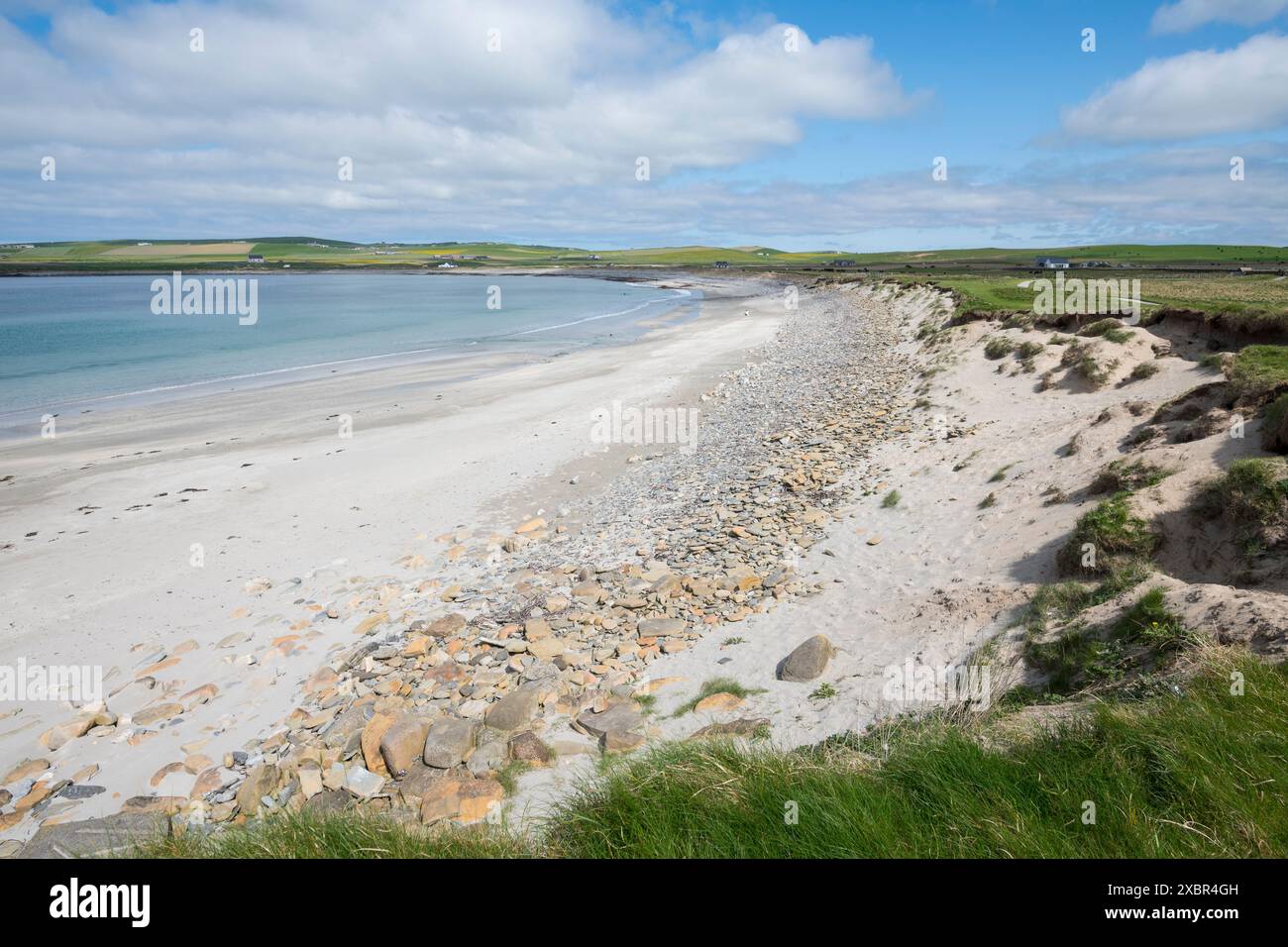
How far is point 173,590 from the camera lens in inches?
451

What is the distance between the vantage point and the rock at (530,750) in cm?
662

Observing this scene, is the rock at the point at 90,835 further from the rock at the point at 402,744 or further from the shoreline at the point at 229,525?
the rock at the point at 402,744

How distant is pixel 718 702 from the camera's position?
7.37 metres

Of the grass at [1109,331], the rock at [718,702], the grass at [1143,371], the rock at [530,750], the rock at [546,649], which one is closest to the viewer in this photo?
the rock at [530,750]

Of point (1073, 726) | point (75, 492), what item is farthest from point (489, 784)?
point (75, 492)

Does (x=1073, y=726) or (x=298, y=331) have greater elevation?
(x=298, y=331)

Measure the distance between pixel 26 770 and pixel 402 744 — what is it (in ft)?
14.4

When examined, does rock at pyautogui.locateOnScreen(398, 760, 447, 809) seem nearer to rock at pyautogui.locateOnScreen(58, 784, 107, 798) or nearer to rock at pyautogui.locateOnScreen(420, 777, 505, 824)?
rock at pyautogui.locateOnScreen(420, 777, 505, 824)

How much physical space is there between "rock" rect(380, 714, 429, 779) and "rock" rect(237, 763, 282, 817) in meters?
1.10

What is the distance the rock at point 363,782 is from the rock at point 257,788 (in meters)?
0.78

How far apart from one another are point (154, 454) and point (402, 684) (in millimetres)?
A: 16903

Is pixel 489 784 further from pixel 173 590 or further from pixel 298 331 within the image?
pixel 298 331

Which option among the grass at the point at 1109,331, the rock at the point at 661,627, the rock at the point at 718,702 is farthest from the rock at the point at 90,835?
the grass at the point at 1109,331
